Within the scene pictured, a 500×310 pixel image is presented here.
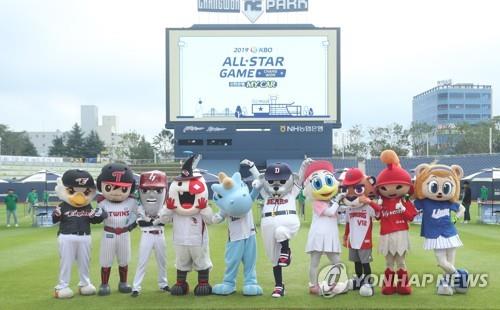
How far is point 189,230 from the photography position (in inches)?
310

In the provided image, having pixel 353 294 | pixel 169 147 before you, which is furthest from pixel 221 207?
pixel 169 147

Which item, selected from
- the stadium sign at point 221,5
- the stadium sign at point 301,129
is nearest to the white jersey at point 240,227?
the stadium sign at point 301,129

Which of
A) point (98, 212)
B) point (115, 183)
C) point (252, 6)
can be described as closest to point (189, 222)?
point (115, 183)

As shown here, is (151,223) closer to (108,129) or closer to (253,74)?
(253,74)

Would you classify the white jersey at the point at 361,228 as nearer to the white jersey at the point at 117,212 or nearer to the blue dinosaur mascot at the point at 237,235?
the blue dinosaur mascot at the point at 237,235

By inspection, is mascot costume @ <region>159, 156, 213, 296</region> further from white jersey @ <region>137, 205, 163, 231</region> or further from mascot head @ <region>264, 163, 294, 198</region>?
mascot head @ <region>264, 163, 294, 198</region>

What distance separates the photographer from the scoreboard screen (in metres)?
39.8

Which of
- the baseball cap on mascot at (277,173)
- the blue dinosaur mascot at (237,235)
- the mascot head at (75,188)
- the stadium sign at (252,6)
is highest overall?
the stadium sign at (252,6)

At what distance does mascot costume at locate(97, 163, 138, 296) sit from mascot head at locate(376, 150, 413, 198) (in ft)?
11.9

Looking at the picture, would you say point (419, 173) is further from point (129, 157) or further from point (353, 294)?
point (129, 157)

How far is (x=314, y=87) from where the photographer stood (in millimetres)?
39688

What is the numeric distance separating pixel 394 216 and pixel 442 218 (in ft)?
2.21

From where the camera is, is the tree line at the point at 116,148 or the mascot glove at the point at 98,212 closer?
the mascot glove at the point at 98,212

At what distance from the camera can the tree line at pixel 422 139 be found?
6550 centimetres
